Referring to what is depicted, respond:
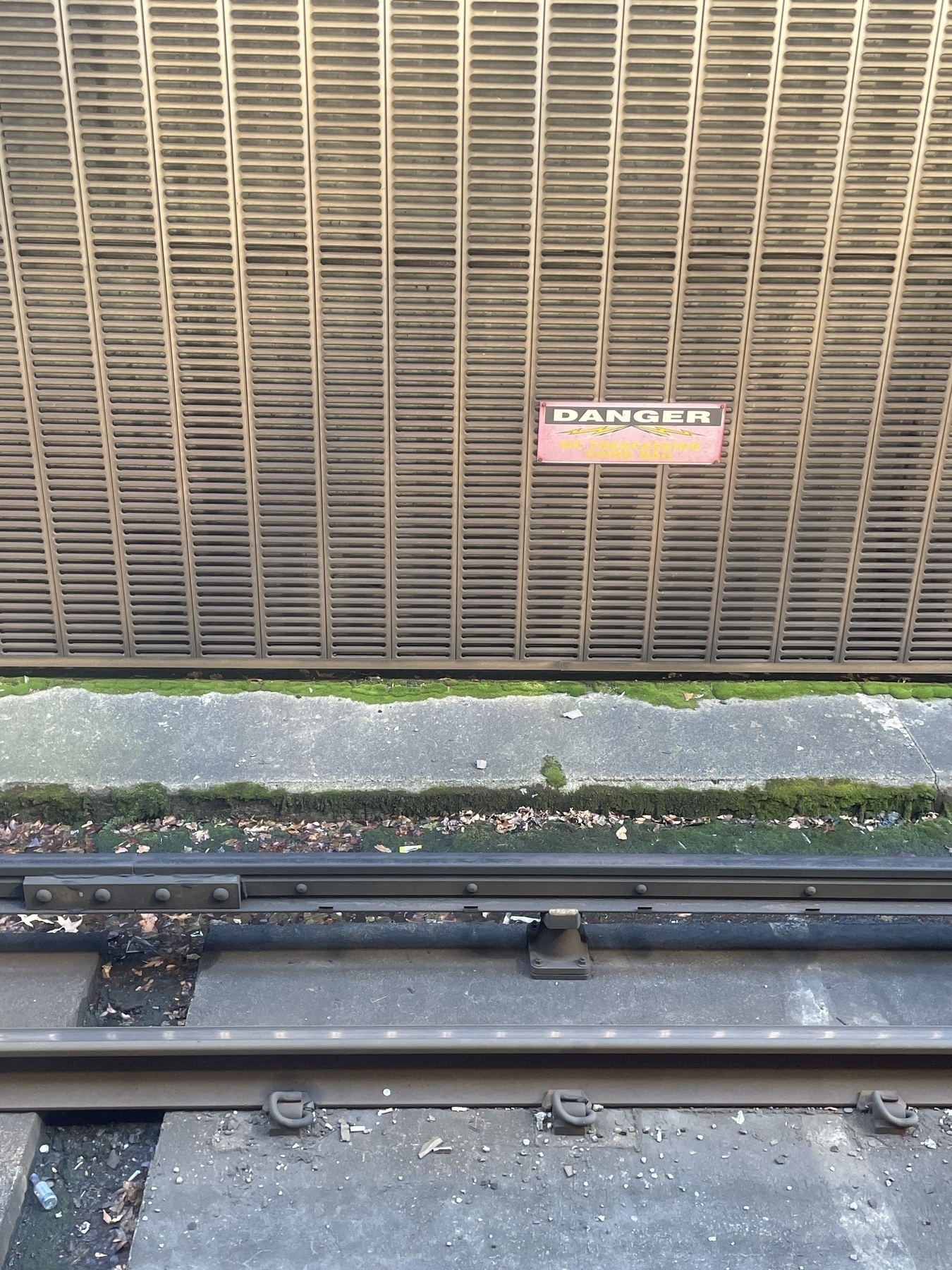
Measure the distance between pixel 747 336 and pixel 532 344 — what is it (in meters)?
1.15

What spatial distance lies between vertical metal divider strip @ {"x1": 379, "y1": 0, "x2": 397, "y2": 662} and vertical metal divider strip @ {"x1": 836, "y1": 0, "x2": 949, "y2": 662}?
2611 millimetres

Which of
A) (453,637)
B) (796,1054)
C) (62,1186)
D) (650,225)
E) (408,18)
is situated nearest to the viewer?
(62,1186)

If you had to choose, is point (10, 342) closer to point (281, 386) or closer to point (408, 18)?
point (281, 386)

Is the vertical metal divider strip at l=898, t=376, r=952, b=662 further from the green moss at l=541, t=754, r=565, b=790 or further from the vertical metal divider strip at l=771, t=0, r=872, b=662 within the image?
the green moss at l=541, t=754, r=565, b=790

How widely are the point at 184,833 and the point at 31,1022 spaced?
1371mm

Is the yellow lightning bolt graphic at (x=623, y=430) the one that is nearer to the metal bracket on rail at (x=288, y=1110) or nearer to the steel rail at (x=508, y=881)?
the steel rail at (x=508, y=881)

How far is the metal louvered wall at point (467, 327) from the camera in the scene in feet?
15.8

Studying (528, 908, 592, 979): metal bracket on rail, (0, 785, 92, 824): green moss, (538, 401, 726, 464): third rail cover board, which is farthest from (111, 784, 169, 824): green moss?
(538, 401, 726, 464): third rail cover board

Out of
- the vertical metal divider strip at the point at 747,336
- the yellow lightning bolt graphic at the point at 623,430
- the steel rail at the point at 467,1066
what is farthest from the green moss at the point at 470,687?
the steel rail at the point at 467,1066

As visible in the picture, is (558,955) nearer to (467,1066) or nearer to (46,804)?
(467,1066)

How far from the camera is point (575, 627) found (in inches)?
236

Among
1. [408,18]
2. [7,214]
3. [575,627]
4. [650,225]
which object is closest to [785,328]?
[650,225]

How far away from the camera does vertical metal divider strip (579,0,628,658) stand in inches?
191

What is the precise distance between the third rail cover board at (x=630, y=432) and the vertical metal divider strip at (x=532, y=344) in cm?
7
